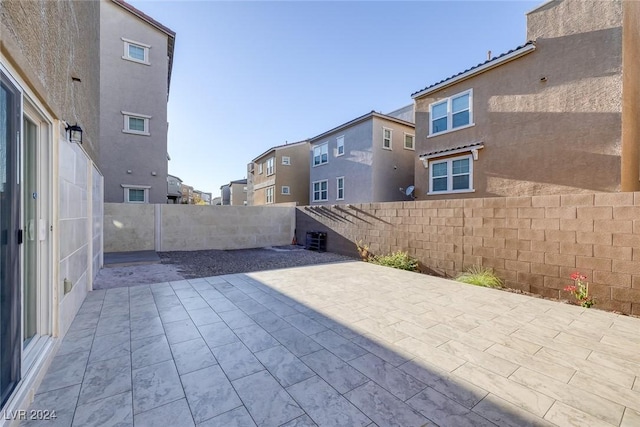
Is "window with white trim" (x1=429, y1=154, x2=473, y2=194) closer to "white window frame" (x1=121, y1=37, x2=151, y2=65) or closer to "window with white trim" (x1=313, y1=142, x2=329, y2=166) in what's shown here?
"window with white trim" (x1=313, y1=142, x2=329, y2=166)

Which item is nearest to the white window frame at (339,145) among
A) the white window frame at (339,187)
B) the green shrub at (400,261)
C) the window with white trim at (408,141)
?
the white window frame at (339,187)

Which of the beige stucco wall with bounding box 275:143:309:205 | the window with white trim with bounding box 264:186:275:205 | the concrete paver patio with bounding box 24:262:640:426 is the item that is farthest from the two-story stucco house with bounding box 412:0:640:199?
the window with white trim with bounding box 264:186:275:205

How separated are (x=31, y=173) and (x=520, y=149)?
11.2m

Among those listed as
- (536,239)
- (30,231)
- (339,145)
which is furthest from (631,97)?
(30,231)

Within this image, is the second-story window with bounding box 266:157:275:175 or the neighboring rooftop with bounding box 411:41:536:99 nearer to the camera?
the neighboring rooftop with bounding box 411:41:536:99

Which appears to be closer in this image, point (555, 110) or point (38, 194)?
point (38, 194)

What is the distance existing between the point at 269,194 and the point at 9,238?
2033cm

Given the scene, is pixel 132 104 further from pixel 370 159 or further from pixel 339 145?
pixel 370 159

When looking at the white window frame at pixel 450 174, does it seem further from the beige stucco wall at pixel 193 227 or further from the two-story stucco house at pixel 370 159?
the beige stucco wall at pixel 193 227

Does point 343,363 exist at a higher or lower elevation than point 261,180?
lower

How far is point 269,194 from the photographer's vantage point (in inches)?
866

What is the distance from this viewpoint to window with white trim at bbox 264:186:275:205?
70.4ft

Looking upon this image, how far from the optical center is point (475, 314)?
386 cm

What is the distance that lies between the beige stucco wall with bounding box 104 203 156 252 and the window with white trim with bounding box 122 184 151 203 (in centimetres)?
401
